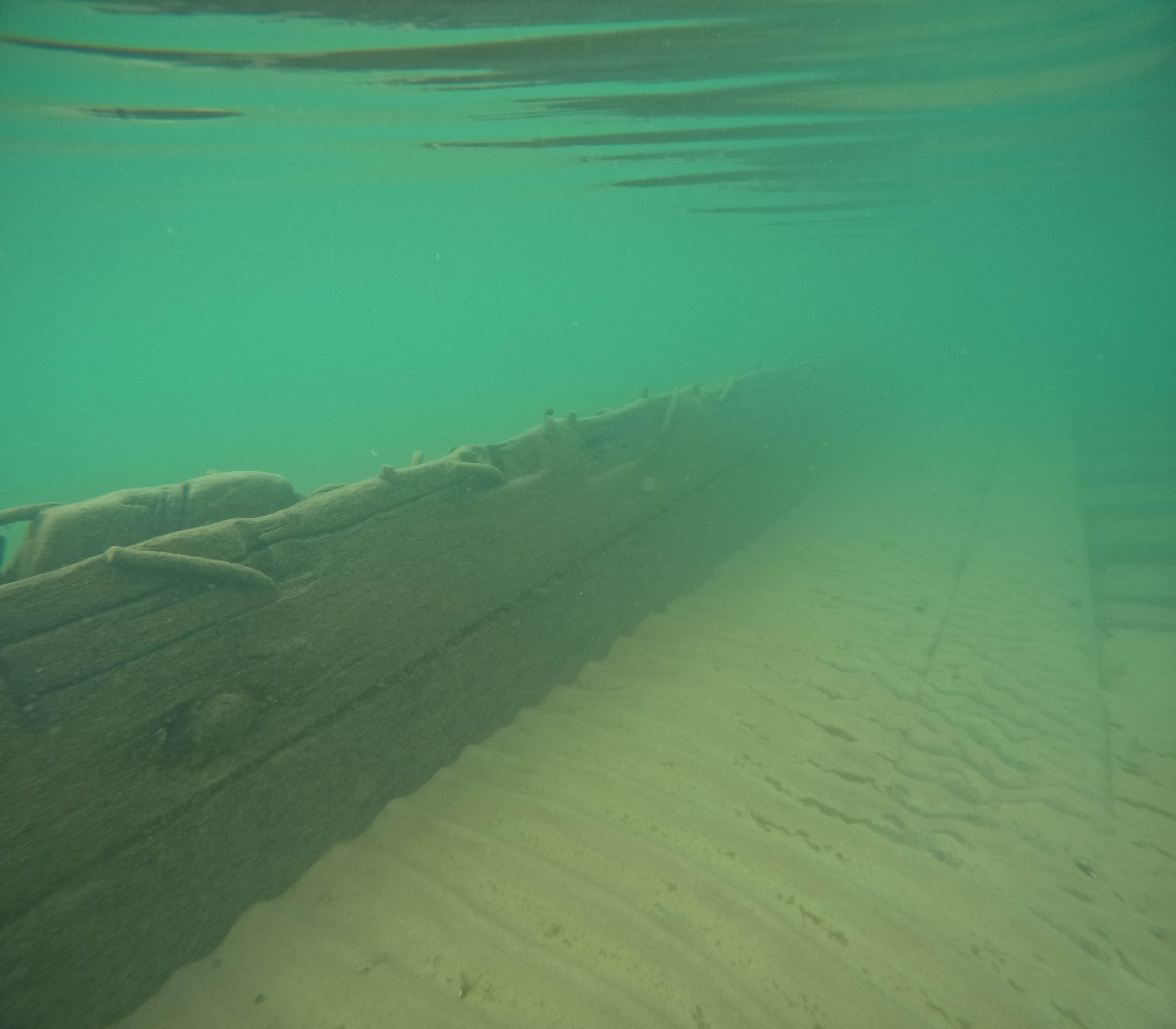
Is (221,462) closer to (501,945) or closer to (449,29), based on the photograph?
(449,29)

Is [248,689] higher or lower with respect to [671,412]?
lower

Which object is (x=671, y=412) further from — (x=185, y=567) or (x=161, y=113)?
(x=161, y=113)

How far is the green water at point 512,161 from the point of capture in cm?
712

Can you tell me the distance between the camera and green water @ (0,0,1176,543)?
23.4 feet

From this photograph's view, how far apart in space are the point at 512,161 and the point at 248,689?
16.3m

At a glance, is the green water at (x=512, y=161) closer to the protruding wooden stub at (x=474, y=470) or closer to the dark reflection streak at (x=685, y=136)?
the dark reflection streak at (x=685, y=136)

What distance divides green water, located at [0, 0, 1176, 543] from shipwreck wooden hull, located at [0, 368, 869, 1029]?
6476 millimetres

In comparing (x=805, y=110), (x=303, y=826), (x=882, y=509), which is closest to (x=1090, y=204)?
(x=805, y=110)

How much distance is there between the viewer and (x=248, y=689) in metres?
2.34

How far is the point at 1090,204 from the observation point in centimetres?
2659

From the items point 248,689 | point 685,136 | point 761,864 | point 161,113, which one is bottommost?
point 761,864

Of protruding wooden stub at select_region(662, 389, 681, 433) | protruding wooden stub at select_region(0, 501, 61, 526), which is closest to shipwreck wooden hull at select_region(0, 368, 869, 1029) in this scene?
protruding wooden stub at select_region(0, 501, 61, 526)

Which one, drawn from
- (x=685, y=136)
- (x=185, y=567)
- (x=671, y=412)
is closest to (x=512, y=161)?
(x=685, y=136)

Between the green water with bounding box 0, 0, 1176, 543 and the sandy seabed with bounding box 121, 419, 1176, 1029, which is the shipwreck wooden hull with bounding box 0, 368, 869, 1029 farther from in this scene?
the green water with bounding box 0, 0, 1176, 543
